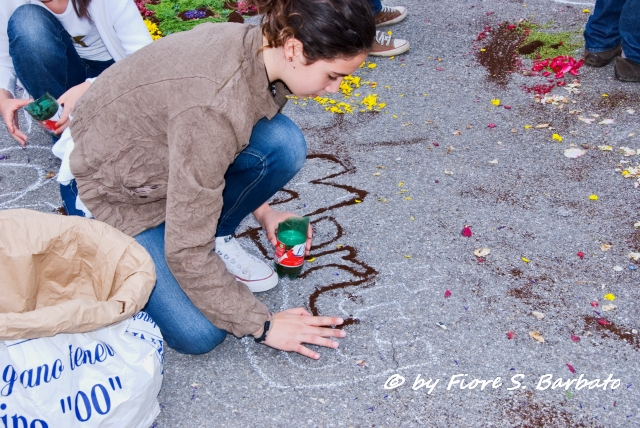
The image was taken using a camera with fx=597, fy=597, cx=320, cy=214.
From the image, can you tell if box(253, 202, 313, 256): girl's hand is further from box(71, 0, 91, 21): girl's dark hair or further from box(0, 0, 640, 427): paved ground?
box(71, 0, 91, 21): girl's dark hair

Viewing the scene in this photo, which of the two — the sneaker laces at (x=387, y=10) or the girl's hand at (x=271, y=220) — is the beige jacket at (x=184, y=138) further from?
the sneaker laces at (x=387, y=10)

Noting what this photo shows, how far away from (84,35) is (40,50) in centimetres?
26

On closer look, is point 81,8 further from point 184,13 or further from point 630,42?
point 630,42

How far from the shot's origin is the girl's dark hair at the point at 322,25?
1.57 meters

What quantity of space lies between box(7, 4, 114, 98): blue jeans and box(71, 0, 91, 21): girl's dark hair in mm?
147

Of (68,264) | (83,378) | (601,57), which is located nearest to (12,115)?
(68,264)

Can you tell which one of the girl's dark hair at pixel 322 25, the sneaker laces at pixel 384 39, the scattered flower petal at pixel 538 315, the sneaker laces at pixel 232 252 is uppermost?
the girl's dark hair at pixel 322 25

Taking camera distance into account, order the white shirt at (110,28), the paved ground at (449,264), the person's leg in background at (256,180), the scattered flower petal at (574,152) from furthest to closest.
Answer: the scattered flower petal at (574,152) → the white shirt at (110,28) → the person's leg in background at (256,180) → the paved ground at (449,264)

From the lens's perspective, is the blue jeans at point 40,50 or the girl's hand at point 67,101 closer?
the girl's hand at point 67,101

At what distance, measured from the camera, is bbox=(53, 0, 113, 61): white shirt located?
277 centimetres

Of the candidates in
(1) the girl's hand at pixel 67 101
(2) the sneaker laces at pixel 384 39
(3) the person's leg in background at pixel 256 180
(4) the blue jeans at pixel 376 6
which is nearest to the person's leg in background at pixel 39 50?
(1) the girl's hand at pixel 67 101

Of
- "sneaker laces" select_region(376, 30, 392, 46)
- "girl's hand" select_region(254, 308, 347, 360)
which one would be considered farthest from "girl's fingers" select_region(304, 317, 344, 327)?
"sneaker laces" select_region(376, 30, 392, 46)

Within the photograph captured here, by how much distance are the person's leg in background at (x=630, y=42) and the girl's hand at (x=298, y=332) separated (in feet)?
8.67

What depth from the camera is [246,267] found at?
231 cm
